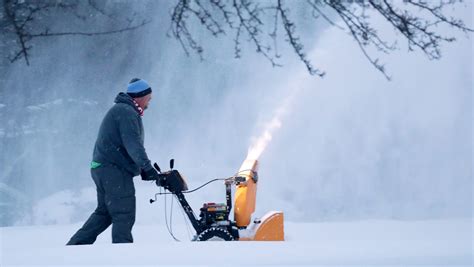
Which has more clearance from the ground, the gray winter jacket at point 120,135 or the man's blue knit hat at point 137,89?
the man's blue knit hat at point 137,89

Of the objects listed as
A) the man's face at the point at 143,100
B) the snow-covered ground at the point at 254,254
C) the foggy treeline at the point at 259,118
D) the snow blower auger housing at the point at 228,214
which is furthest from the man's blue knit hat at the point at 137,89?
the foggy treeline at the point at 259,118

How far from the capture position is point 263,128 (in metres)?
10.6

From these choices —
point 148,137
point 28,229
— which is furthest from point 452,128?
point 28,229

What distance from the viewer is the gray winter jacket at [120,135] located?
16.9 ft

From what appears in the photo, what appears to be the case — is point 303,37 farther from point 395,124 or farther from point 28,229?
point 28,229

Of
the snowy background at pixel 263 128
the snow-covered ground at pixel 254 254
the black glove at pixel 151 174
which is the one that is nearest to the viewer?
the snow-covered ground at pixel 254 254

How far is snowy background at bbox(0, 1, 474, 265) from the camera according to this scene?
407 inches

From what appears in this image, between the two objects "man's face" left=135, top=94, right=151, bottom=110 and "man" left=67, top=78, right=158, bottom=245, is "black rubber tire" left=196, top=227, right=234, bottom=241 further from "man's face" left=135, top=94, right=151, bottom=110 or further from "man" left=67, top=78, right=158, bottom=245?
"man's face" left=135, top=94, right=151, bottom=110

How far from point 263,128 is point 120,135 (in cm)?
546

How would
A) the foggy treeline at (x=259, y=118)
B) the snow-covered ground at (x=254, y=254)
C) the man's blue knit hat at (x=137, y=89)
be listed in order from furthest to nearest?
the foggy treeline at (x=259, y=118) < the man's blue knit hat at (x=137, y=89) < the snow-covered ground at (x=254, y=254)

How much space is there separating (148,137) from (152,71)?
153cm

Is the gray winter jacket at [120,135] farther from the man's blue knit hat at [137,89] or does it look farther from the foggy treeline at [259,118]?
the foggy treeline at [259,118]

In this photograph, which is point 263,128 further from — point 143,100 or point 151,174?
point 151,174

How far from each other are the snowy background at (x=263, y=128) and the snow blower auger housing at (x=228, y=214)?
1.95 m
